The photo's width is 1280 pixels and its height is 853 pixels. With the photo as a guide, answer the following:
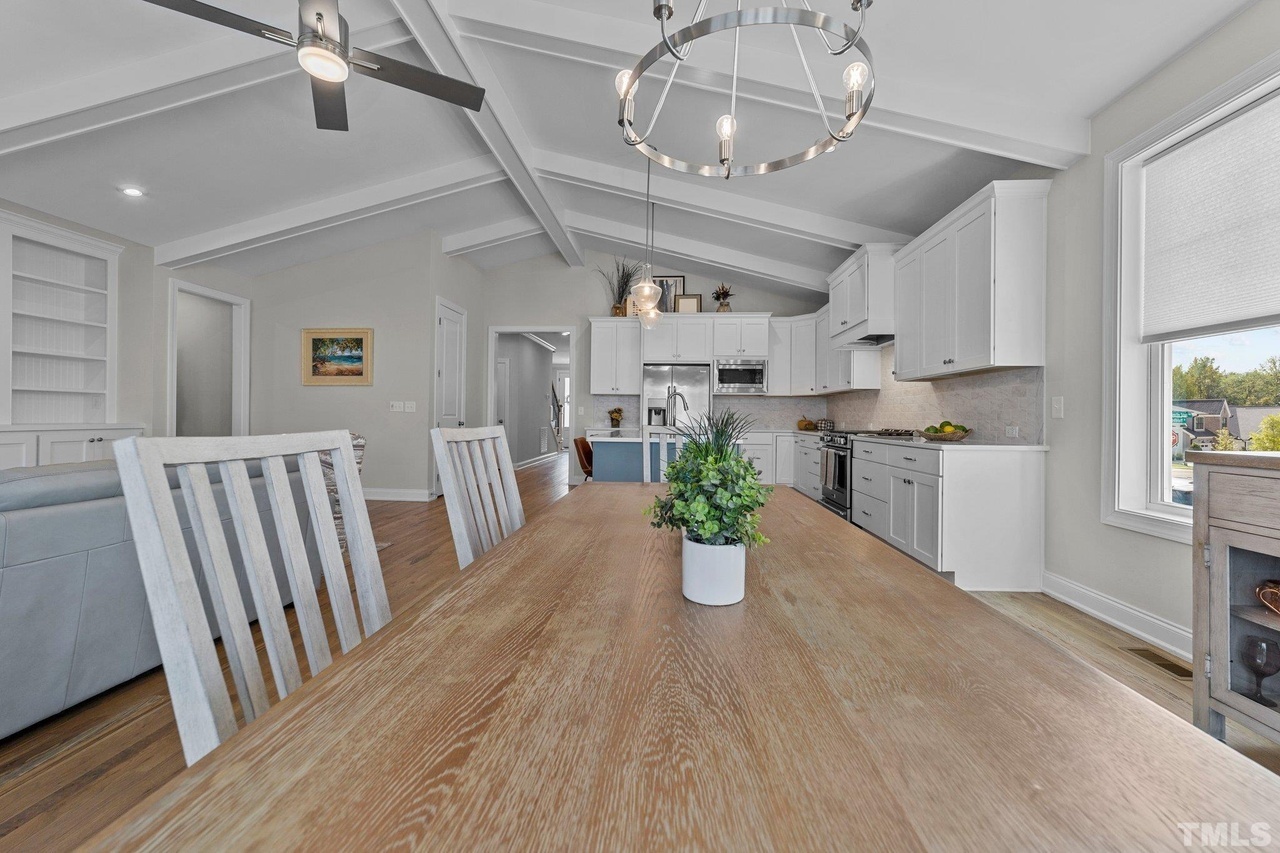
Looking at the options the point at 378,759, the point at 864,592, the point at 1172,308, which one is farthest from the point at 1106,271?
the point at 378,759

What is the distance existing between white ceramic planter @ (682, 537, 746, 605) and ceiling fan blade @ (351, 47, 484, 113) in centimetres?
219

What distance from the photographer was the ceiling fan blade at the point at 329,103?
2273mm

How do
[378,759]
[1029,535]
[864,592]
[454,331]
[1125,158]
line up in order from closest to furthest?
1. [378,759]
2. [864,592]
3. [1125,158]
4. [1029,535]
5. [454,331]

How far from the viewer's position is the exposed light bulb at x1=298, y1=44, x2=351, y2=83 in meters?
1.79

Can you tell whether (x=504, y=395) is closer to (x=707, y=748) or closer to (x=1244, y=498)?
(x=1244, y=498)

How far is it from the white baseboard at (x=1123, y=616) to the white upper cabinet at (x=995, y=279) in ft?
4.07

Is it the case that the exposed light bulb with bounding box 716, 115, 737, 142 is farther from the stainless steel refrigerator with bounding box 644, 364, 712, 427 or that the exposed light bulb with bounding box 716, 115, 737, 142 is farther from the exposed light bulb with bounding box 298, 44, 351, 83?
the stainless steel refrigerator with bounding box 644, 364, 712, 427

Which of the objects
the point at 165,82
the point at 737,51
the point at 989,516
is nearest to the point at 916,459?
the point at 989,516

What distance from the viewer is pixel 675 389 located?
6.71 meters

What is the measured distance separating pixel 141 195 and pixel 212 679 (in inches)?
210

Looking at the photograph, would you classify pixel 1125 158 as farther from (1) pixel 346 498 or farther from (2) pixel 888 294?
(1) pixel 346 498

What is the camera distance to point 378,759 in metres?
0.49

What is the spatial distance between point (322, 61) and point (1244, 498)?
3.19 meters

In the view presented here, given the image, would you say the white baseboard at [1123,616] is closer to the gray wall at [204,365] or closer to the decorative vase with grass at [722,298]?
the decorative vase with grass at [722,298]
